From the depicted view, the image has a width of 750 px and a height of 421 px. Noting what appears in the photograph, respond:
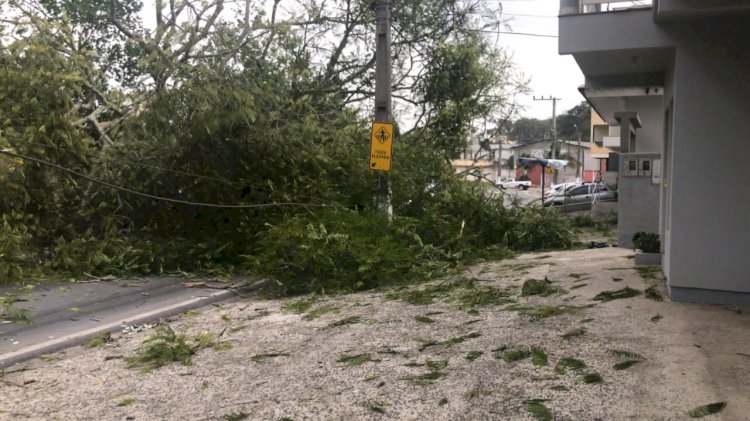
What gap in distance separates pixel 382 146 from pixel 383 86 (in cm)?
116

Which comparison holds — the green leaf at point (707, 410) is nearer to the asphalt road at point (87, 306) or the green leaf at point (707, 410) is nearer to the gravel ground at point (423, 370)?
the gravel ground at point (423, 370)

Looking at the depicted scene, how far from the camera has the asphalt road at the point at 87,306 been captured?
7129mm

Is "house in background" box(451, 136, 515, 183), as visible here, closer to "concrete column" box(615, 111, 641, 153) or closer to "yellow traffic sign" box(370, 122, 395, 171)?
"concrete column" box(615, 111, 641, 153)

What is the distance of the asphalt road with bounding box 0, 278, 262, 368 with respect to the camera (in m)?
7.13

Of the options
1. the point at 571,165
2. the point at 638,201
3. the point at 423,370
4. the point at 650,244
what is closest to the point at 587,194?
the point at 638,201

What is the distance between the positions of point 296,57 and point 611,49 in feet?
29.6

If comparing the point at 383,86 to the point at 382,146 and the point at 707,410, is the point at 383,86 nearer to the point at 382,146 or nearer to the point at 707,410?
the point at 382,146

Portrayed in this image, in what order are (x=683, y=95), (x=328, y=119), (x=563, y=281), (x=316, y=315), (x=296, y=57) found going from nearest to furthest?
(x=683, y=95) < (x=316, y=315) < (x=563, y=281) < (x=328, y=119) < (x=296, y=57)

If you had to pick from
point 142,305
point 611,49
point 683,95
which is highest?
point 611,49

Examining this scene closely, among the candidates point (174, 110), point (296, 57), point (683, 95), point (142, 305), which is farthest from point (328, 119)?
point (683, 95)

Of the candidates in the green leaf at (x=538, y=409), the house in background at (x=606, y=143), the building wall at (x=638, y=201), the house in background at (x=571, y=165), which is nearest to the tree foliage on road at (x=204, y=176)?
the building wall at (x=638, y=201)

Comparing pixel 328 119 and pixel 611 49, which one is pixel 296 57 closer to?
pixel 328 119

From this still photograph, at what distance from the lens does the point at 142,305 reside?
8.95 meters

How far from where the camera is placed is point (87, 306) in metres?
8.70
